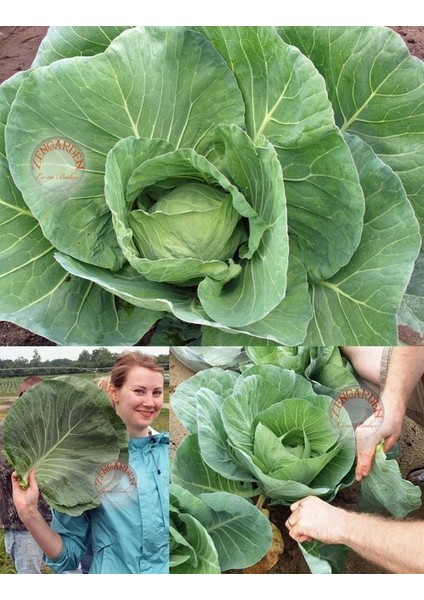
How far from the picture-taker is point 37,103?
1.84 meters

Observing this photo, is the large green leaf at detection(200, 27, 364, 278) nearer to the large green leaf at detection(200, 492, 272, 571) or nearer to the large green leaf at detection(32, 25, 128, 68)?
the large green leaf at detection(32, 25, 128, 68)

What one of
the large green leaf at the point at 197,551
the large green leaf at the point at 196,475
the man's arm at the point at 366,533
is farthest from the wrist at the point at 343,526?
the large green leaf at the point at 197,551

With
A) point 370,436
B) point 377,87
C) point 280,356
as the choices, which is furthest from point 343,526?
point 377,87

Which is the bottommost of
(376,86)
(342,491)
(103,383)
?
(342,491)

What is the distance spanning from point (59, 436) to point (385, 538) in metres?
0.97

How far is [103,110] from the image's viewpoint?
186 cm

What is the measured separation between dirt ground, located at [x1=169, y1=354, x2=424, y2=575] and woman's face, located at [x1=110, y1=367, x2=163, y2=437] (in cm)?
5

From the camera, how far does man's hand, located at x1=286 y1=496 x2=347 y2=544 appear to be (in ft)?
6.37

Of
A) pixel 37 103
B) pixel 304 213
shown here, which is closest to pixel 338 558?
pixel 304 213

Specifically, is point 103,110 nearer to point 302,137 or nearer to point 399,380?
point 302,137

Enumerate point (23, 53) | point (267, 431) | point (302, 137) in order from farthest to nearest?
point (23, 53)
point (267, 431)
point (302, 137)

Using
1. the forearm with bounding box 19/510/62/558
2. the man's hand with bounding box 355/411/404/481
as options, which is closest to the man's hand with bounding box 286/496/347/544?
the man's hand with bounding box 355/411/404/481

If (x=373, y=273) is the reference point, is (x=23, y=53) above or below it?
above

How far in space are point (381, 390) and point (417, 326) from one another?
0.26 metres
